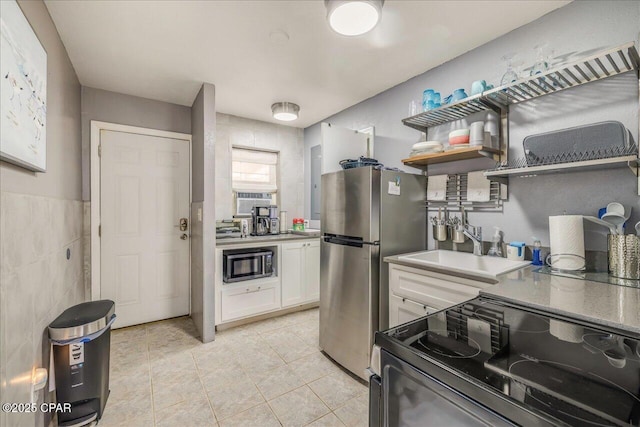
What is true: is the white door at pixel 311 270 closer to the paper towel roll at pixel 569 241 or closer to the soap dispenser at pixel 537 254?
the soap dispenser at pixel 537 254

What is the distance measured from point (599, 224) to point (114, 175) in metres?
3.94

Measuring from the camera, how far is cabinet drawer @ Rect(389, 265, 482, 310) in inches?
62.1

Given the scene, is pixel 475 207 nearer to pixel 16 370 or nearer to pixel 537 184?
pixel 537 184

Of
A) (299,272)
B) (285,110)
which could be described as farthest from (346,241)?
(285,110)

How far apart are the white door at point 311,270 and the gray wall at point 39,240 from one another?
84.6 inches

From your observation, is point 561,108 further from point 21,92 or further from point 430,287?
point 21,92

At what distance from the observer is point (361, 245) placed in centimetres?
208

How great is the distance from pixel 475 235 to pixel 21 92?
2.64m

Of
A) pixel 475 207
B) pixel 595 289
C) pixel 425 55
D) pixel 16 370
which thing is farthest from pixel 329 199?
pixel 16 370

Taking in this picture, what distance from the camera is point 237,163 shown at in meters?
3.73

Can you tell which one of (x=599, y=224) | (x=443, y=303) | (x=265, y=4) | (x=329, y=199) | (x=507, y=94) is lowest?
(x=443, y=303)

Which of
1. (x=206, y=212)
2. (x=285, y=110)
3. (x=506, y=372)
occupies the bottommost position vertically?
(x=506, y=372)

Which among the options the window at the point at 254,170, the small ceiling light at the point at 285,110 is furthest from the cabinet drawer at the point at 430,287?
the window at the point at 254,170

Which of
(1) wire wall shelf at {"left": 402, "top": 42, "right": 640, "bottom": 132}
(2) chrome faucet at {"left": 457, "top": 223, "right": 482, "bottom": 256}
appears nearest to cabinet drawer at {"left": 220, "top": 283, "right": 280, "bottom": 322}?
(2) chrome faucet at {"left": 457, "top": 223, "right": 482, "bottom": 256}
